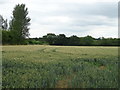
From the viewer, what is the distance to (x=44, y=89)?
30.6 feet

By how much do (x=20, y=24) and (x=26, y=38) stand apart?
4.05 meters

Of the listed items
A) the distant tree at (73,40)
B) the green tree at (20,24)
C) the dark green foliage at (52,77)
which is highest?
the green tree at (20,24)

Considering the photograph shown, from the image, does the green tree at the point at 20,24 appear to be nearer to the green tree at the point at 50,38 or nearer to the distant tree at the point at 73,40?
the green tree at the point at 50,38

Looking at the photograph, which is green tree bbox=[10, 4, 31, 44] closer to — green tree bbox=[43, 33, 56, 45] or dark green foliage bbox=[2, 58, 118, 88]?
green tree bbox=[43, 33, 56, 45]

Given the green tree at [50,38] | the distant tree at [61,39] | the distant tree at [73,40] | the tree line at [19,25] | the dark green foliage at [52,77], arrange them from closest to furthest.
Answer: the dark green foliage at [52,77] → the distant tree at [61,39] → the distant tree at [73,40] → the green tree at [50,38] → the tree line at [19,25]

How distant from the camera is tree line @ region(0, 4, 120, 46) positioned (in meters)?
53.5

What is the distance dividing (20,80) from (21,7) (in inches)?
2535

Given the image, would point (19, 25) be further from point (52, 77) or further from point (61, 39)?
point (52, 77)

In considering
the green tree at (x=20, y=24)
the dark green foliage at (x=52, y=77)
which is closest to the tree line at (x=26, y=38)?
the green tree at (x=20, y=24)

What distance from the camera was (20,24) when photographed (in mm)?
69250

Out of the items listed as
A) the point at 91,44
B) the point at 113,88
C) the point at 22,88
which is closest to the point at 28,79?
the point at 22,88

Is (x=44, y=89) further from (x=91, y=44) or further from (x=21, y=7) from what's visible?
(x=21, y=7)

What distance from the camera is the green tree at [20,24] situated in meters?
64.9

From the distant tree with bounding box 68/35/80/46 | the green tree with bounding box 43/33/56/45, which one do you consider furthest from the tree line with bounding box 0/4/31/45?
the distant tree with bounding box 68/35/80/46
